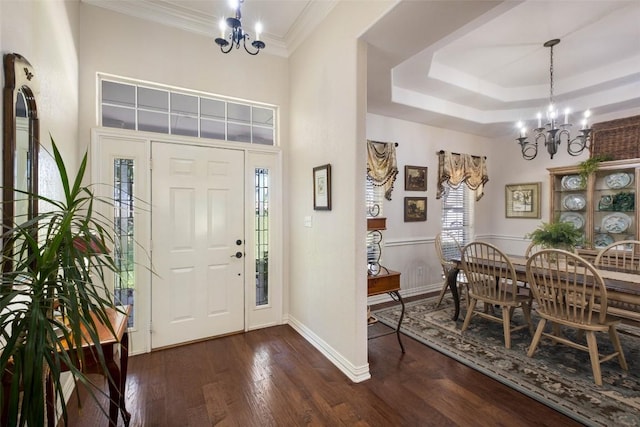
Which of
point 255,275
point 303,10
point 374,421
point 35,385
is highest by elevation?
point 303,10

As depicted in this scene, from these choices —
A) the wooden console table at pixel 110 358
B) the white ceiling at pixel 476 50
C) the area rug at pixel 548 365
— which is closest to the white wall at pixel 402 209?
the white ceiling at pixel 476 50

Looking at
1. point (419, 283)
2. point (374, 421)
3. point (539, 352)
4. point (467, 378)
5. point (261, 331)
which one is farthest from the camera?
point (419, 283)

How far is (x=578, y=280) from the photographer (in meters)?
2.51

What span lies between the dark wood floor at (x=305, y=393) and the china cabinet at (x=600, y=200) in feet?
11.4

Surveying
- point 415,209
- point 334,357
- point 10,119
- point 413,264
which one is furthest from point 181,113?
point 413,264

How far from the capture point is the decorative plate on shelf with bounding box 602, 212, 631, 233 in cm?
407

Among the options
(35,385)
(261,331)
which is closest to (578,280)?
(261,331)

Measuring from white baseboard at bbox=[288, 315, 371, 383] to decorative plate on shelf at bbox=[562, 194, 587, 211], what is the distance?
4349 millimetres

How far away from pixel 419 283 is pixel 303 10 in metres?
4.11

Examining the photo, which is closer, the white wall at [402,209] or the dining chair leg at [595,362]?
the dining chair leg at [595,362]

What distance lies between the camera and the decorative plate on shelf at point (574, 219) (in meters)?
4.48

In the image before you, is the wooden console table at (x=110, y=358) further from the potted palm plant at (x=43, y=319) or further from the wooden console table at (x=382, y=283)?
the wooden console table at (x=382, y=283)

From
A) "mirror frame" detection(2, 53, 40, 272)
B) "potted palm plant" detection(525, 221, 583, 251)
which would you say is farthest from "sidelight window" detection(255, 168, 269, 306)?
"potted palm plant" detection(525, 221, 583, 251)

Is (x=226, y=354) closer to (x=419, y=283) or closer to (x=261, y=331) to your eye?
(x=261, y=331)
